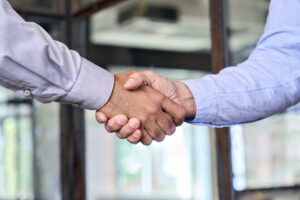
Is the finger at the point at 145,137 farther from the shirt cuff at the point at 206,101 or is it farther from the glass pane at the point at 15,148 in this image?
the glass pane at the point at 15,148

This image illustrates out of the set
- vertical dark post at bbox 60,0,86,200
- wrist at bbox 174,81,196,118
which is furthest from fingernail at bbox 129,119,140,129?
vertical dark post at bbox 60,0,86,200

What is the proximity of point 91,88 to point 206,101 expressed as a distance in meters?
0.26

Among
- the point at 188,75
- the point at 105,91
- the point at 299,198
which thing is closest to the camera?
the point at 105,91

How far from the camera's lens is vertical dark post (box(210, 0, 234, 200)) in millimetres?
1670

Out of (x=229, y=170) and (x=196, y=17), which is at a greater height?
(x=196, y=17)

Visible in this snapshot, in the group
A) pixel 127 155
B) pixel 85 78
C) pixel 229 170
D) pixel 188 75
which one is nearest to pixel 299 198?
pixel 229 170

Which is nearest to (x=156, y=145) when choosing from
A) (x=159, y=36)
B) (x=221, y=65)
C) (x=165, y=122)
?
(x=159, y=36)

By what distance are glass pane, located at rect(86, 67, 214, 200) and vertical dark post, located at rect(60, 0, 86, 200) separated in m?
4.61

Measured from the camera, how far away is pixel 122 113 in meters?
1.30

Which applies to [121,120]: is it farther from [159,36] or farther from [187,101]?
[159,36]

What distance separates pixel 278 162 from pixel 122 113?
5.19 meters

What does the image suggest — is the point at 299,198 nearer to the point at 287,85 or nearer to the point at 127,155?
the point at 287,85

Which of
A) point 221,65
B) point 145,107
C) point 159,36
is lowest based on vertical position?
point 145,107

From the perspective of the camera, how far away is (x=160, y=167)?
752 centimetres
